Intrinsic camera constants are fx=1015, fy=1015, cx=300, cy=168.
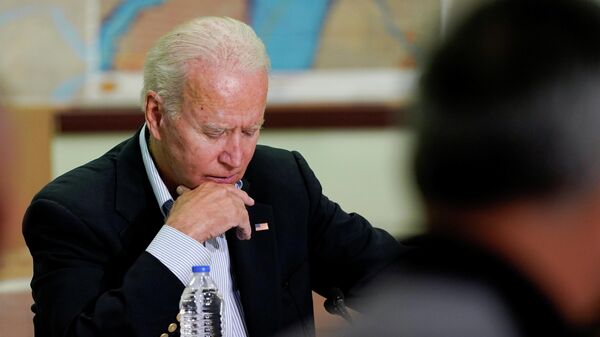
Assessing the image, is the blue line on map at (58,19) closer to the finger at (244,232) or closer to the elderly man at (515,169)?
the finger at (244,232)

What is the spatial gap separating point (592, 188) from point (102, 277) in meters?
1.45

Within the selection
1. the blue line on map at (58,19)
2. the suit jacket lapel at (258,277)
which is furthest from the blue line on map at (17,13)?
the suit jacket lapel at (258,277)

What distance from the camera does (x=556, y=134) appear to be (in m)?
0.72

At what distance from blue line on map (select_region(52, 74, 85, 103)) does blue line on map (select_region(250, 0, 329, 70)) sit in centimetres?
80

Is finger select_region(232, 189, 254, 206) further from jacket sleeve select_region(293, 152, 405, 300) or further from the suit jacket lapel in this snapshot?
jacket sleeve select_region(293, 152, 405, 300)

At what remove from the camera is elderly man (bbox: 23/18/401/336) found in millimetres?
1989

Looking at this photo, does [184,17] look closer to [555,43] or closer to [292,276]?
[292,276]

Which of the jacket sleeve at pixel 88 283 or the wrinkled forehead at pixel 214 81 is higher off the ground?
the wrinkled forehead at pixel 214 81

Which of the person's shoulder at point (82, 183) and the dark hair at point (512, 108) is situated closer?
the dark hair at point (512, 108)

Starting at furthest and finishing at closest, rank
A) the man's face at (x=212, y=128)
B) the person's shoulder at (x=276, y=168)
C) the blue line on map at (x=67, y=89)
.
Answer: the blue line on map at (x=67, y=89) → the person's shoulder at (x=276, y=168) → the man's face at (x=212, y=128)

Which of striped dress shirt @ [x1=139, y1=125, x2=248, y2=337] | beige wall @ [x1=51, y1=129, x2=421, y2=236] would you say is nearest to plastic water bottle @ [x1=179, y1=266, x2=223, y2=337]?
striped dress shirt @ [x1=139, y1=125, x2=248, y2=337]

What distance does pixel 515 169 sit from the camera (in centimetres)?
74

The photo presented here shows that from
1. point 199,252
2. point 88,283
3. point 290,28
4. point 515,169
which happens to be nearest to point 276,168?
point 199,252

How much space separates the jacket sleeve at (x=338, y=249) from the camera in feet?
7.71
